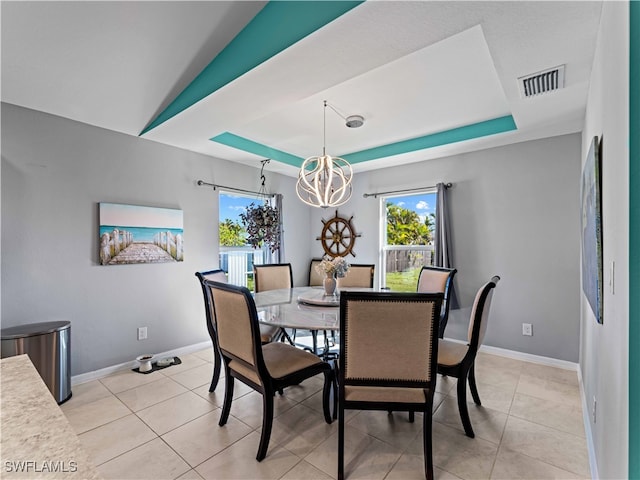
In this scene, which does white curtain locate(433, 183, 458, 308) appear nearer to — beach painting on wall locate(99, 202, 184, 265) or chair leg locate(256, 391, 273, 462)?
chair leg locate(256, 391, 273, 462)

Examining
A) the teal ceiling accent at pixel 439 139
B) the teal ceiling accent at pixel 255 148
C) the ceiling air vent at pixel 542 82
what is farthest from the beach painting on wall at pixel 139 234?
the ceiling air vent at pixel 542 82

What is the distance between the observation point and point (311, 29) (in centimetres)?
159

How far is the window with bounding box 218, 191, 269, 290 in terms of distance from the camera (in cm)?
405

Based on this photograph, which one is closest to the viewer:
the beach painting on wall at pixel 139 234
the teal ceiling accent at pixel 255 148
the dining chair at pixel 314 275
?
the beach painting on wall at pixel 139 234

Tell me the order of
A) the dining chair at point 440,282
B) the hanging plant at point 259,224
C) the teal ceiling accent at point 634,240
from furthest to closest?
1. the hanging plant at point 259,224
2. the dining chair at point 440,282
3. the teal ceiling accent at point 634,240

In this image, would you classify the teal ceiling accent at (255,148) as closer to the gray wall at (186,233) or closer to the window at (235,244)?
the gray wall at (186,233)

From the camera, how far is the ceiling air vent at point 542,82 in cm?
199

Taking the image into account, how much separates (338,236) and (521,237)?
2437 mm

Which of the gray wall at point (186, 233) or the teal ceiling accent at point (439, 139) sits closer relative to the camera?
the gray wall at point (186, 233)

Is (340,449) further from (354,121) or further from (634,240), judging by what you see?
(354,121)

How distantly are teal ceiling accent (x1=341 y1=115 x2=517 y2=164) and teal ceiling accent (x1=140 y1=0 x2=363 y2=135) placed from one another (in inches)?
91.7

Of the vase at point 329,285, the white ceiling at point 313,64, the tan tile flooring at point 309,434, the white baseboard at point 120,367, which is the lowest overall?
the tan tile flooring at point 309,434

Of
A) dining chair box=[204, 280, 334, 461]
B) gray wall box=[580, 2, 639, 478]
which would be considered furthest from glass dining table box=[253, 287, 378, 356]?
gray wall box=[580, 2, 639, 478]
